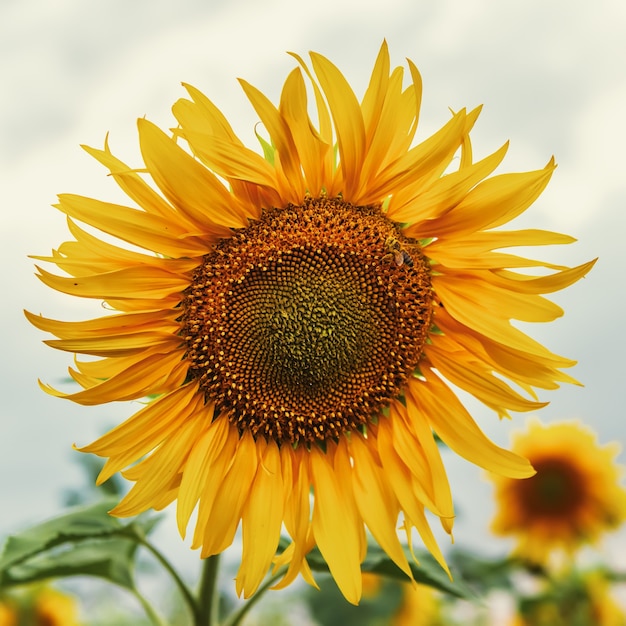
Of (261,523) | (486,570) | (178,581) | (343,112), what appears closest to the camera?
(343,112)

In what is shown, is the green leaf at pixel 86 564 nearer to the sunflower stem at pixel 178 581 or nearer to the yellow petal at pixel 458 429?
the sunflower stem at pixel 178 581

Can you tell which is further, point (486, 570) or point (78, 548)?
point (486, 570)

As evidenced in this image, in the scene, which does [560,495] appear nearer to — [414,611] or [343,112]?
[414,611]

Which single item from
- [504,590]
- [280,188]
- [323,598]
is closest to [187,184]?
[280,188]

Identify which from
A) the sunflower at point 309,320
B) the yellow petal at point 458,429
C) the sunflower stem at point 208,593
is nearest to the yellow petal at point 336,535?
the sunflower at point 309,320

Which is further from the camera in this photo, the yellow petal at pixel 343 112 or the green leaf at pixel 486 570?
the green leaf at pixel 486 570

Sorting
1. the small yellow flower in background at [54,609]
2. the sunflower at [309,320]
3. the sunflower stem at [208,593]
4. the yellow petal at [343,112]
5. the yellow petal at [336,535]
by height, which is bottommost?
the small yellow flower in background at [54,609]

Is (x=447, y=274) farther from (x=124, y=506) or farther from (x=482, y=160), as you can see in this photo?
(x=124, y=506)

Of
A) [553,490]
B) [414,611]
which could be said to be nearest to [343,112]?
[553,490]
